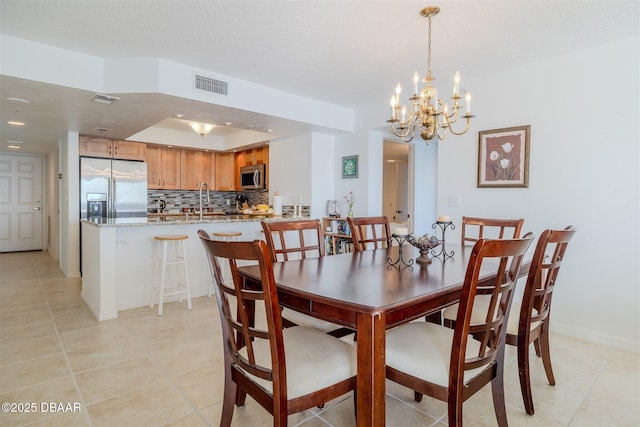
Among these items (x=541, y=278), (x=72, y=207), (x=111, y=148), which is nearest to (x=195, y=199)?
(x=111, y=148)

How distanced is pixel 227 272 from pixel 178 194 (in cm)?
325

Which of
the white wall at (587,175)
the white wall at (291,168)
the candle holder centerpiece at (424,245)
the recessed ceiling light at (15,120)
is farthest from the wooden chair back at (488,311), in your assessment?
the recessed ceiling light at (15,120)

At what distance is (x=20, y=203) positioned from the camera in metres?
7.24

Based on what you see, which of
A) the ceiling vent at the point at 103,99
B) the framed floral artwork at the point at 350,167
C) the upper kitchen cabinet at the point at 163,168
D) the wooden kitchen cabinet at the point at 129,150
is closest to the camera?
the ceiling vent at the point at 103,99

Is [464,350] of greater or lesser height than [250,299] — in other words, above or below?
below

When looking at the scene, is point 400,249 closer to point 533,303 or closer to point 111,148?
point 533,303

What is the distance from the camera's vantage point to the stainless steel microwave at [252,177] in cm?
598

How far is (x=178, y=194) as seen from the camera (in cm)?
689

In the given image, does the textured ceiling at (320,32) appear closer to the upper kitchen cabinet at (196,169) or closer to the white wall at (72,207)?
the white wall at (72,207)

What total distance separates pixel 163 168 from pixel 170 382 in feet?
16.5

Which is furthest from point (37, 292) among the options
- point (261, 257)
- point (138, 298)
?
point (261, 257)

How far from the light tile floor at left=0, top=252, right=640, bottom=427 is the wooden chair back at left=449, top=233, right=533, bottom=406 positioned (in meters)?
0.58

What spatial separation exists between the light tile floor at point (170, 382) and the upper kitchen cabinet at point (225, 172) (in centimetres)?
408

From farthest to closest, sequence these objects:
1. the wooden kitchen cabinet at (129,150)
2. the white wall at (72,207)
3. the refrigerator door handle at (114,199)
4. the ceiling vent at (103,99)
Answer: the wooden kitchen cabinet at (129,150)
the refrigerator door handle at (114,199)
the white wall at (72,207)
the ceiling vent at (103,99)
